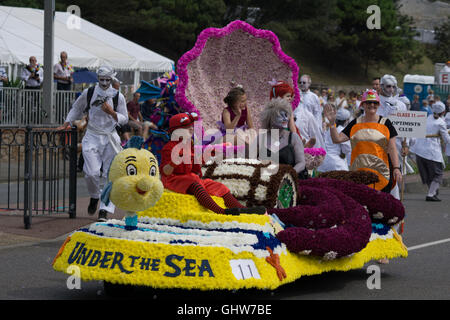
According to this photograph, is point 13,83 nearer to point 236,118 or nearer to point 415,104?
point 236,118

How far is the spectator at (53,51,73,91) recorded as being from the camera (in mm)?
24266

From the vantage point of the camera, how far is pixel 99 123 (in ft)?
38.5

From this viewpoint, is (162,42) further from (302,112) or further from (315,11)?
(302,112)

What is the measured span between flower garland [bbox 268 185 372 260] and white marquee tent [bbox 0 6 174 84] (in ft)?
62.0

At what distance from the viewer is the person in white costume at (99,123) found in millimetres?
11648

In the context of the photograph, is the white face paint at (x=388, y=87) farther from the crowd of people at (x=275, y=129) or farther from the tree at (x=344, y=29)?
the tree at (x=344, y=29)

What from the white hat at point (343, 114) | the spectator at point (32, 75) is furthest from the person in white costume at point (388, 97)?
the spectator at point (32, 75)

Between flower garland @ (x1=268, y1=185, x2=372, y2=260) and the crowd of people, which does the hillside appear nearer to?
the crowd of people

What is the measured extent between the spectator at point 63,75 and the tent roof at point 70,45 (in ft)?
5.44

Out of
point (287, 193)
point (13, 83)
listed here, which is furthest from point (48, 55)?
point (287, 193)

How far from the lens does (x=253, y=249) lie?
6879 millimetres

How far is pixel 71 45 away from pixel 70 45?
0.05 metres

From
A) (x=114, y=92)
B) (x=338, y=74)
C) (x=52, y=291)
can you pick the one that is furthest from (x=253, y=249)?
(x=338, y=74)

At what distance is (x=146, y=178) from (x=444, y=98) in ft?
89.9
